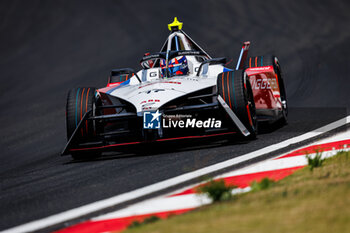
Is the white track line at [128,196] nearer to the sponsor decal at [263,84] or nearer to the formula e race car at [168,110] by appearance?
A: the formula e race car at [168,110]

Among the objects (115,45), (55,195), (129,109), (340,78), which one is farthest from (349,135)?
(115,45)

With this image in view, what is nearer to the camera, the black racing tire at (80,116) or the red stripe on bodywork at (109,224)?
the red stripe on bodywork at (109,224)

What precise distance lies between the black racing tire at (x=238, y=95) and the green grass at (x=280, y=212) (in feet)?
9.60

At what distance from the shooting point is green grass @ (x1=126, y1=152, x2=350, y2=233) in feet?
10.5

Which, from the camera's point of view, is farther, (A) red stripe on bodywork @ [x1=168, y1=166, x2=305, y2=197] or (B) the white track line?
(A) red stripe on bodywork @ [x1=168, y1=166, x2=305, y2=197]

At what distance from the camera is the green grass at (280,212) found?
3.19m

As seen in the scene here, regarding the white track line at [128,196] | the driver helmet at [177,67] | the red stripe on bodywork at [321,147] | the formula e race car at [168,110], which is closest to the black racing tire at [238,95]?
the formula e race car at [168,110]

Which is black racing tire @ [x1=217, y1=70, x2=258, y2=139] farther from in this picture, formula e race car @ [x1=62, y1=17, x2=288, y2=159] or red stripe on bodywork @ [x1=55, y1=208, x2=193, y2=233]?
red stripe on bodywork @ [x1=55, y1=208, x2=193, y2=233]

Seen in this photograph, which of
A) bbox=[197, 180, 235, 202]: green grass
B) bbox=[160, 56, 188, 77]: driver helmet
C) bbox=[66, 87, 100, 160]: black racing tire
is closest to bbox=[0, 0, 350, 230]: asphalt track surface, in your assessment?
bbox=[66, 87, 100, 160]: black racing tire

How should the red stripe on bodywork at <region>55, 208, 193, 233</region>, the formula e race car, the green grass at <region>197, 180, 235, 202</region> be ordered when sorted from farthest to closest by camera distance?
the formula e race car → the green grass at <region>197, 180, 235, 202</region> → the red stripe on bodywork at <region>55, 208, 193, 233</region>

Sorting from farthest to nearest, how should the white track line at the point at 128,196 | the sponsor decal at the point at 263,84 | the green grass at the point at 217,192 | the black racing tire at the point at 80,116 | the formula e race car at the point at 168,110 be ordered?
1. the sponsor decal at the point at 263,84
2. the black racing tire at the point at 80,116
3. the formula e race car at the point at 168,110
4. the white track line at the point at 128,196
5. the green grass at the point at 217,192

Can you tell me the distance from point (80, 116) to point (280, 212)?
457 cm

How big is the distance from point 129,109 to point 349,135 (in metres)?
2.76

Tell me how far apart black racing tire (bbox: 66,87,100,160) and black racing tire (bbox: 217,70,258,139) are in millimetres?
1695
